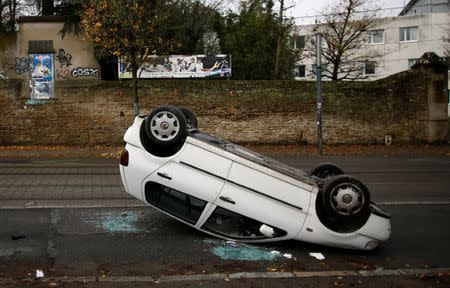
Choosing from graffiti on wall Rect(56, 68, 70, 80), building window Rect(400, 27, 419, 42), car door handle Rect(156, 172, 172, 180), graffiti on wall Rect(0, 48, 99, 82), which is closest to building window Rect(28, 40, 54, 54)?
graffiti on wall Rect(0, 48, 99, 82)

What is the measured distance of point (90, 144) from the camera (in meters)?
23.9

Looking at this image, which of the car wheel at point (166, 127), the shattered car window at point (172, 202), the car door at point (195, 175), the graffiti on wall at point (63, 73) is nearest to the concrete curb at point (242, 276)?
the car door at point (195, 175)

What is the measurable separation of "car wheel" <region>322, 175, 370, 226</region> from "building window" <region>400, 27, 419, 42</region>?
54.8 meters

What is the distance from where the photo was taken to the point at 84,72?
26.8 metres

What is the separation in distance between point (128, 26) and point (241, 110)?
670 cm

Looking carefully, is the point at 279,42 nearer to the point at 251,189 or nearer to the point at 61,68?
the point at 61,68

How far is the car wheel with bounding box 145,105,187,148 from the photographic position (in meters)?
6.95

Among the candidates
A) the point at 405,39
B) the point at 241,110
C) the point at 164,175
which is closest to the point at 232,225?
the point at 164,175

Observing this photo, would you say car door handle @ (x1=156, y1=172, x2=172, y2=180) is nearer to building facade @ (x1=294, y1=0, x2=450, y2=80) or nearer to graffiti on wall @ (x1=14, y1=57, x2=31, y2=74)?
graffiti on wall @ (x1=14, y1=57, x2=31, y2=74)

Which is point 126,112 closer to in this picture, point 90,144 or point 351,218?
point 90,144

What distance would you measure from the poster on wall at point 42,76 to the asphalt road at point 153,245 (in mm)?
12857

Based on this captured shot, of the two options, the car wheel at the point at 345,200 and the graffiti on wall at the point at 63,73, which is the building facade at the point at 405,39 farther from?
the car wheel at the point at 345,200

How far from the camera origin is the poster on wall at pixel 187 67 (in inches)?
1008

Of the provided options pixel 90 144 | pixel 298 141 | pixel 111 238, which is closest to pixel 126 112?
pixel 90 144
